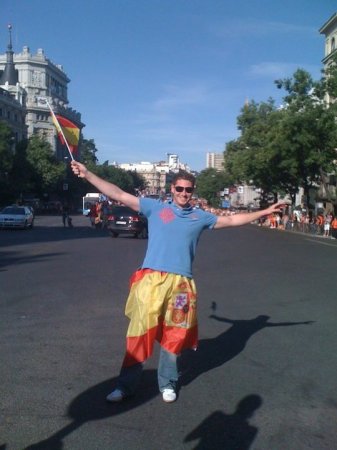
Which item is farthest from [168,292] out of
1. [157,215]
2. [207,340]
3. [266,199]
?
[266,199]

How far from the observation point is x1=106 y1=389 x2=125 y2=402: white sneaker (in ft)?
16.6

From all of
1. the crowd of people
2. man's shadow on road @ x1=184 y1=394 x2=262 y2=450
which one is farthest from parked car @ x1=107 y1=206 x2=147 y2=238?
man's shadow on road @ x1=184 y1=394 x2=262 y2=450

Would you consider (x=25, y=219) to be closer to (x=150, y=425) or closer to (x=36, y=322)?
(x=36, y=322)

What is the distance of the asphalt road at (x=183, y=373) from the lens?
447 centimetres

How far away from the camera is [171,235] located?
16.8ft

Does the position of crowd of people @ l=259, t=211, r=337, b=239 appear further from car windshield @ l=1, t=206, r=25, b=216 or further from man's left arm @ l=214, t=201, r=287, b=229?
man's left arm @ l=214, t=201, r=287, b=229

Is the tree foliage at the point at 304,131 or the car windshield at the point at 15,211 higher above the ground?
the tree foliage at the point at 304,131

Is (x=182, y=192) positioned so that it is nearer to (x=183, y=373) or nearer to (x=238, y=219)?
(x=238, y=219)

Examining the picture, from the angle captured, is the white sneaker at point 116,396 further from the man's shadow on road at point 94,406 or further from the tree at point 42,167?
the tree at point 42,167

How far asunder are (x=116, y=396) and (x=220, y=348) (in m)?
2.29

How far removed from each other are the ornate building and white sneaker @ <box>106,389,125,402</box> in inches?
3319

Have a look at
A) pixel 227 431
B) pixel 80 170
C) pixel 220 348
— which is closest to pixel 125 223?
pixel 220 348

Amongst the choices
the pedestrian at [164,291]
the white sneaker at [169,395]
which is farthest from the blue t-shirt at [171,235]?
the white sneaker at [169,395]

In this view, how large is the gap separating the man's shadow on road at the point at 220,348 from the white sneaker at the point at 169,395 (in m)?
0.54
